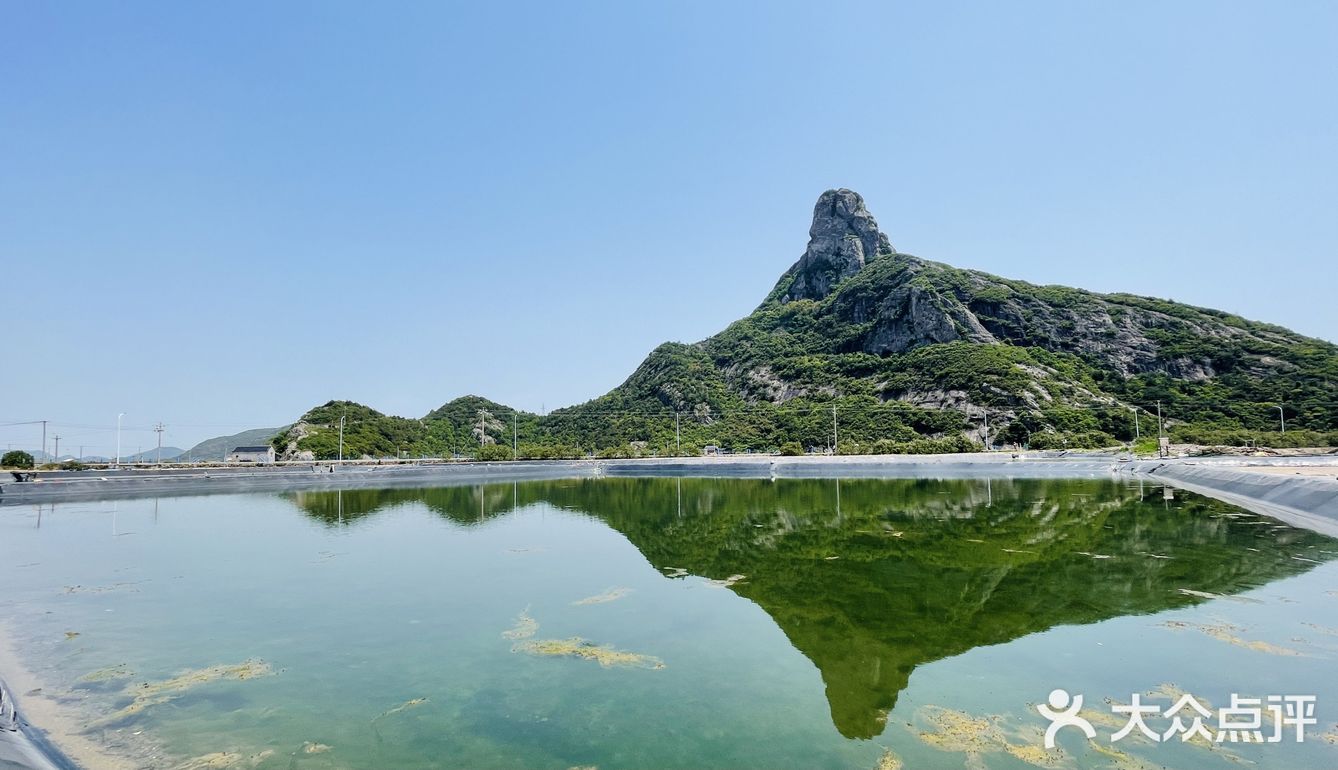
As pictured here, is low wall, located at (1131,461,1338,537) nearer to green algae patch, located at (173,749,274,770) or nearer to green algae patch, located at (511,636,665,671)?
green algae patch, located at (511,636,665,671)

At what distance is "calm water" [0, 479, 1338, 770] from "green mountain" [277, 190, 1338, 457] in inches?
1856

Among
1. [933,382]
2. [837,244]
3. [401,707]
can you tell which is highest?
[837,244]

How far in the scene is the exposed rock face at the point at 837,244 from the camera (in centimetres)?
11469

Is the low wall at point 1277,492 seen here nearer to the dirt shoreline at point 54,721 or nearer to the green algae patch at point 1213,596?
the green algae patch at point 1213,596

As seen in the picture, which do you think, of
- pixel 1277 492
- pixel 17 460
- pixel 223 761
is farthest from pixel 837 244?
pixel 223 761

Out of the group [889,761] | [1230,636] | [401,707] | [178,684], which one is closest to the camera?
[889,761]

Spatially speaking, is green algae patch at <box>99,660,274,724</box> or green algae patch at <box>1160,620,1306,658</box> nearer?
green algae patch at <box>99,660,274,724</box>

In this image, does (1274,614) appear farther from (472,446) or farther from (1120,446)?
(472,446)

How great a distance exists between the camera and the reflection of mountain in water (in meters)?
7.43

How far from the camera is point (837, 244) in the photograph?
11681cm

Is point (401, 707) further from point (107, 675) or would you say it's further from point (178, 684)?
point (107, 675)

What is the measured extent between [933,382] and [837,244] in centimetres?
5235

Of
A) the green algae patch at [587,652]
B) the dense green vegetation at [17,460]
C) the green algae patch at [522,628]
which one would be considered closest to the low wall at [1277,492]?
the green algae patch at [587,652]

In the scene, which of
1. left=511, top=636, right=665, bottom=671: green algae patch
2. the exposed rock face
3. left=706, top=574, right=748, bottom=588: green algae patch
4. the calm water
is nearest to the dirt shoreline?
the calm water
